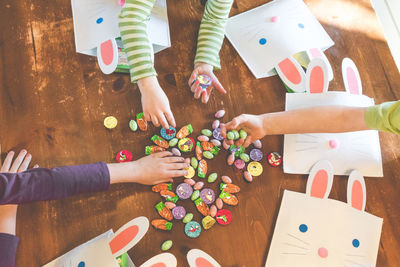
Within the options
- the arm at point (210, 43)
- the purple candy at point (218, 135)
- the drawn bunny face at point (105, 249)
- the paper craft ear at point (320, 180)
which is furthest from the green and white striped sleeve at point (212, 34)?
the drawn bunny face at point (105, 249)

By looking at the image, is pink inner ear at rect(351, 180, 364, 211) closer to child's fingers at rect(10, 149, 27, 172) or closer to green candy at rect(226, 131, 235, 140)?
green candy at rect(226, 131, 235, 140)

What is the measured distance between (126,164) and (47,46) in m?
0.46

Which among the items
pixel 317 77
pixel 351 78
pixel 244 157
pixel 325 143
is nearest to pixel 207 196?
pixel 244 157

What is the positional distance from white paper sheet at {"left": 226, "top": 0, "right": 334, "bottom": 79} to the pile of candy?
222mm

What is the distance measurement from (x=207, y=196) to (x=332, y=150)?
1.28 feet

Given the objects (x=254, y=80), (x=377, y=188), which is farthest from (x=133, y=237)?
(x=377, y=188)

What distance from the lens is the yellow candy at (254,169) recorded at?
975 mm

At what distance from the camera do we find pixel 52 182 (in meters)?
0.85

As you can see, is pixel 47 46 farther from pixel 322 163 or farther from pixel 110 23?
pixel 322 163

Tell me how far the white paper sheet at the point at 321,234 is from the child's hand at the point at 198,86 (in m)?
0.36

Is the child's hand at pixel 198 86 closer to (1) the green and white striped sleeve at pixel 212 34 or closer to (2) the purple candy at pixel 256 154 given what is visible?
(1) the green and white striped sleeve at pixel 212 34

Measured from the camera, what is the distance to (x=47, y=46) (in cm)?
105

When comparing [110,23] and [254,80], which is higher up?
[110,23]

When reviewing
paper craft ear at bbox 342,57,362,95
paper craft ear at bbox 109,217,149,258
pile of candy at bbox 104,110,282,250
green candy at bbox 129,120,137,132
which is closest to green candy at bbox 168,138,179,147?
pile of candy at bbox 104,110,282,250
